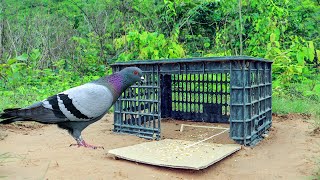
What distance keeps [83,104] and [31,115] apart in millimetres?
562

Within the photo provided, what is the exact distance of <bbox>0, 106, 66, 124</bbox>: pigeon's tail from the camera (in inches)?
166

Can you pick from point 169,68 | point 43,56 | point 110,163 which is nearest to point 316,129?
point 169,68

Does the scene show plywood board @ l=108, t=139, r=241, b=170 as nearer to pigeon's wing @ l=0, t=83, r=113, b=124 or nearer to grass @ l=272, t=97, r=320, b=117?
pigeon's wing @ l=0, t=83, r=113, b=124

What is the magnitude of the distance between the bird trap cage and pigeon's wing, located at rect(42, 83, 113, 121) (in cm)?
137

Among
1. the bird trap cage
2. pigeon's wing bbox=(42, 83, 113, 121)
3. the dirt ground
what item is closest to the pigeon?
pigeon's wing bbox=(42, 83, 113, 121)

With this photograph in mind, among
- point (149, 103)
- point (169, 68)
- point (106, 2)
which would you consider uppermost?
point (106, 2)

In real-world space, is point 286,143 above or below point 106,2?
below

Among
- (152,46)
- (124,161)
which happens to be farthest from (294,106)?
(124,161)

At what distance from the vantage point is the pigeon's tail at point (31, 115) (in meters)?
4.22

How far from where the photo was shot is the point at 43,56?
1145 centimetres

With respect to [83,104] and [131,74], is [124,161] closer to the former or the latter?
[83,104]

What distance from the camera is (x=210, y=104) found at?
24.0ft

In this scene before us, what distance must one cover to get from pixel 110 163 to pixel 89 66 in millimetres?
7562

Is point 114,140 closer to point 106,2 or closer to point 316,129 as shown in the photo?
point 316,129
